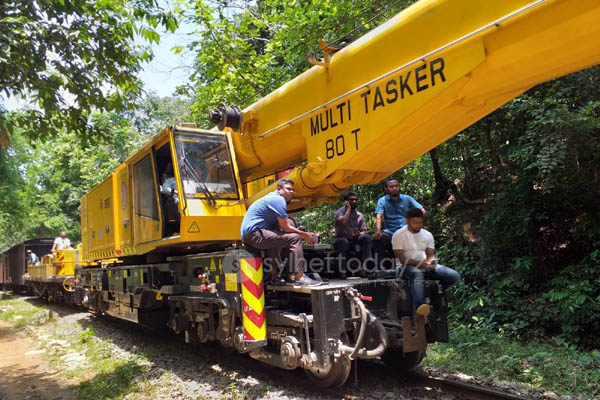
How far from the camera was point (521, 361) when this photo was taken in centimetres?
550

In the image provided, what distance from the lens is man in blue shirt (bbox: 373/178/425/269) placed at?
18.4 feet

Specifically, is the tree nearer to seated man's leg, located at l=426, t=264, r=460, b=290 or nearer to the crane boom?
the crane boom

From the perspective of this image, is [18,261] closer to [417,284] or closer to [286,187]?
[286,187]

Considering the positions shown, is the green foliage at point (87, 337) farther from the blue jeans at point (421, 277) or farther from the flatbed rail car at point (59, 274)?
the blue jeans at point (421, 277)

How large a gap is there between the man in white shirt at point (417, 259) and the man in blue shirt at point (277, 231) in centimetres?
101

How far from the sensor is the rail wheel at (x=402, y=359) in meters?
5.00

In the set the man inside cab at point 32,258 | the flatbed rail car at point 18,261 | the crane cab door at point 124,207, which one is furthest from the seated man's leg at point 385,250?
the flatbed rail car at point 18,261

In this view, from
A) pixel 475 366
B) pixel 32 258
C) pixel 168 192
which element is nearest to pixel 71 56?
pixel 168 192

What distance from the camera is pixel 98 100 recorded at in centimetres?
564

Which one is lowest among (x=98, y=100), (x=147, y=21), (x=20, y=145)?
(x=98, y=100)

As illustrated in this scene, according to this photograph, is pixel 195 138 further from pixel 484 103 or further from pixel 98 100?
pixel 484 103

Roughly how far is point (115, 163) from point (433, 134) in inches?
587

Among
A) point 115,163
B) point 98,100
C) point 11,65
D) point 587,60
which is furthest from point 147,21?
point 115,163

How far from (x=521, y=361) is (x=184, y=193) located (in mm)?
4417
